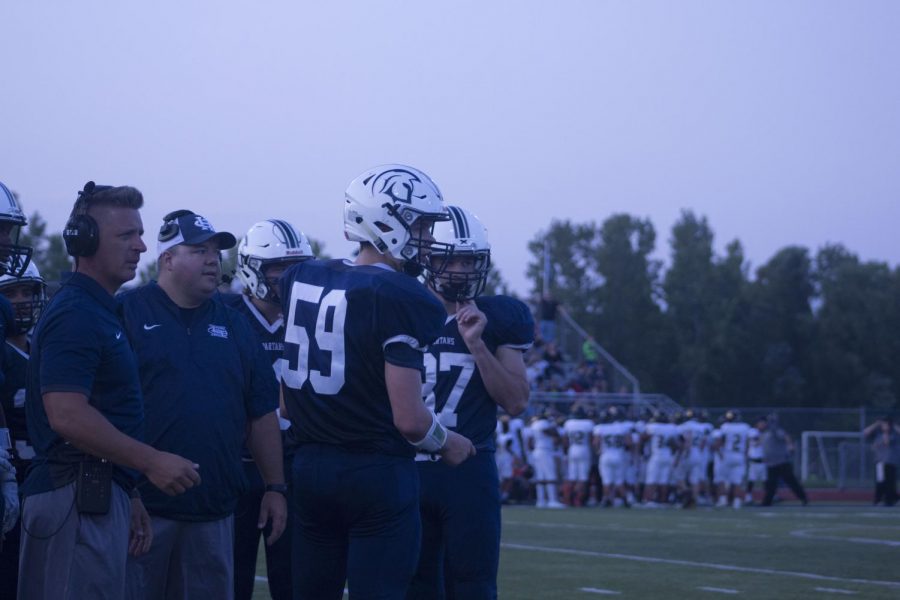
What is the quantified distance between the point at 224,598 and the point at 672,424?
1833cm

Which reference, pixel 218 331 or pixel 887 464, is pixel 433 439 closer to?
pixel 218 331

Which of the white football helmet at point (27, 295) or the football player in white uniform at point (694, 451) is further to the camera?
the football player in white uniform at point (694, 451)

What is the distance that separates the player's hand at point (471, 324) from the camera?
5.72 m

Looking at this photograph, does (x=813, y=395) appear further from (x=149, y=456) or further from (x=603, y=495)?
(x=149, y=456)

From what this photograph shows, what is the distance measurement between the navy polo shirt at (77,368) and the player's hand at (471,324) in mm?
1737

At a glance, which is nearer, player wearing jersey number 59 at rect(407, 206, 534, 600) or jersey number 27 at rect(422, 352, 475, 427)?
player wearing jersey number 59 at rect(407, 206, 534, 600)

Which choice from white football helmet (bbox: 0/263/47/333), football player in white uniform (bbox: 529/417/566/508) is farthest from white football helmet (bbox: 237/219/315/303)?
football player in white uniform (bbox: 529/417/566/508)

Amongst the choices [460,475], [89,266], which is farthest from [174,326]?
[460,475]

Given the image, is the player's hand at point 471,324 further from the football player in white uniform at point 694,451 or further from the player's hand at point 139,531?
the football player in white uniform at point 694,451

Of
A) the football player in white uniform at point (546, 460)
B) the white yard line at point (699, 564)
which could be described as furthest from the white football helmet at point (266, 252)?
the football player in white uniform at point (546, 460)

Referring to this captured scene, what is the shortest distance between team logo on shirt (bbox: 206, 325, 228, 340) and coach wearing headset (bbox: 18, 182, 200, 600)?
29.6 inches

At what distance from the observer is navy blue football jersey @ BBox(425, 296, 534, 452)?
5895 mm

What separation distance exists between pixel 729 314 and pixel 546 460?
142ft

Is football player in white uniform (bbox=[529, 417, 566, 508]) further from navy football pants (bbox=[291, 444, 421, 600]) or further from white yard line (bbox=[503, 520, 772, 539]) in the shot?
navy football pants (bbox=[291, 444, 421, 600])
